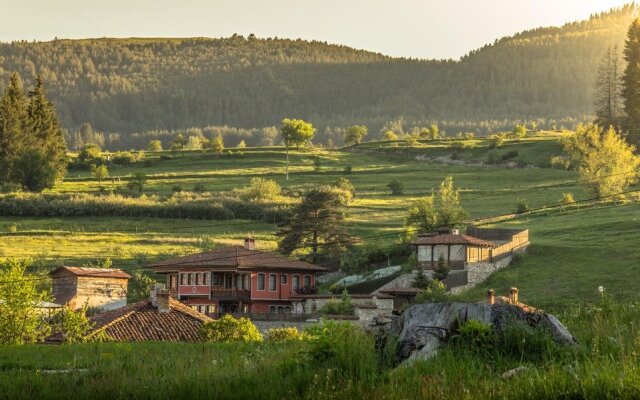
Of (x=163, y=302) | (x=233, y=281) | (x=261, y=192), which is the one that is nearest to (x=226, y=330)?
(x=163, y=302)

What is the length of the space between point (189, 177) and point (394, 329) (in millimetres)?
124225

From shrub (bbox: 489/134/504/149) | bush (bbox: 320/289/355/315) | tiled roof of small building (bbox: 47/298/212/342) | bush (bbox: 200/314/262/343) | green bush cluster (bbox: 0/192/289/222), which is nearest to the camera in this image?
bush (bbox: 200/314/262/343)

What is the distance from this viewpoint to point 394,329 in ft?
63.2

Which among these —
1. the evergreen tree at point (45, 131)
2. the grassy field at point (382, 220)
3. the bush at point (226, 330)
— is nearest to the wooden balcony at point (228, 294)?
the grassy field at point (382, 220)

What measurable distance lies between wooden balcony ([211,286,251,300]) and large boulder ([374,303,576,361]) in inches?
2341

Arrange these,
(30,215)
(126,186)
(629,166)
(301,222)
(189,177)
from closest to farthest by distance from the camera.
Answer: (301,222) < (629,166) < (30,215) < (126,186) < (189,177)

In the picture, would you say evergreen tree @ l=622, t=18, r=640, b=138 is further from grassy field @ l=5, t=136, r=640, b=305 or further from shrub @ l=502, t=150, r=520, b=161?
shrub @ l=502, t=150, r=520, b=161

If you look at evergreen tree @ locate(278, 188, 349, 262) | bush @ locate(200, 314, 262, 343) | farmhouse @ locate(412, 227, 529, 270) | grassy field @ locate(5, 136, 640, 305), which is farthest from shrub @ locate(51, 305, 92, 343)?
evergreen tree @ locate(278, 188, 349, 262)

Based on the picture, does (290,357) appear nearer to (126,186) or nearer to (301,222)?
(301,222)

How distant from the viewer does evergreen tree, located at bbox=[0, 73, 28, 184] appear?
138625 mm

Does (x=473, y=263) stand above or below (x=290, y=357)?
below

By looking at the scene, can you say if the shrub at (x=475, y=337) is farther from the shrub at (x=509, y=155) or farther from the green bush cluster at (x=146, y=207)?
the shrub at (x=509, y=155)

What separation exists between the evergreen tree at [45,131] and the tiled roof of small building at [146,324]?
92630 millimetres

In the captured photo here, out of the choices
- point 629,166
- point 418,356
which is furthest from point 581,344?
point 629,166
